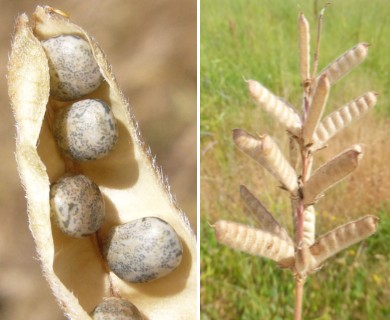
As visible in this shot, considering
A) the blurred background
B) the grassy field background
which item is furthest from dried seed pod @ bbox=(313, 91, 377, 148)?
the blurred background

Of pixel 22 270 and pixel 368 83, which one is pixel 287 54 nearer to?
pixel 368 83

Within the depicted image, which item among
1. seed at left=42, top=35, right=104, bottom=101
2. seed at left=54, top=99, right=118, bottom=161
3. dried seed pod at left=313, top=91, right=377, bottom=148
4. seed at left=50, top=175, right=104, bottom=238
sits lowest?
seed at left=50, top=175, right=104, bottom=238

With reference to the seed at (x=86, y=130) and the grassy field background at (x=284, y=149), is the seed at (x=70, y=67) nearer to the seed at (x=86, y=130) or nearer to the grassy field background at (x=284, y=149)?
the seed at (x=86, y=130)

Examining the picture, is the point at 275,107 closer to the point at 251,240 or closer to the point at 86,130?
the point at 251,240

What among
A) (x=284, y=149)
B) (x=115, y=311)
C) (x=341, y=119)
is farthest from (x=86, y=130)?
(x=284, y=149)

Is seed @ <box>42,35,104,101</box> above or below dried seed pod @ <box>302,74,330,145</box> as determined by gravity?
below

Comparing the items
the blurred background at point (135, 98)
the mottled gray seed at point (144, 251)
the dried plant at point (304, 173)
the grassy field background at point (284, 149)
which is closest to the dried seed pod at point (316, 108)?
the dried plant at point (304, 173)

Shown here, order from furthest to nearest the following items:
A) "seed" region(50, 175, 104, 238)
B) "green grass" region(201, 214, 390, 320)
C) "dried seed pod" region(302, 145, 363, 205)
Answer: "green grass" region(201, 214, 390, 320), "seed" region(50, 175, 104, 238), "dried seed pod" region(302, 145, 363, 205)

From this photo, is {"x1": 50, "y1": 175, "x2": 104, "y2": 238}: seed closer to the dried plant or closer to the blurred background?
the dried plant
